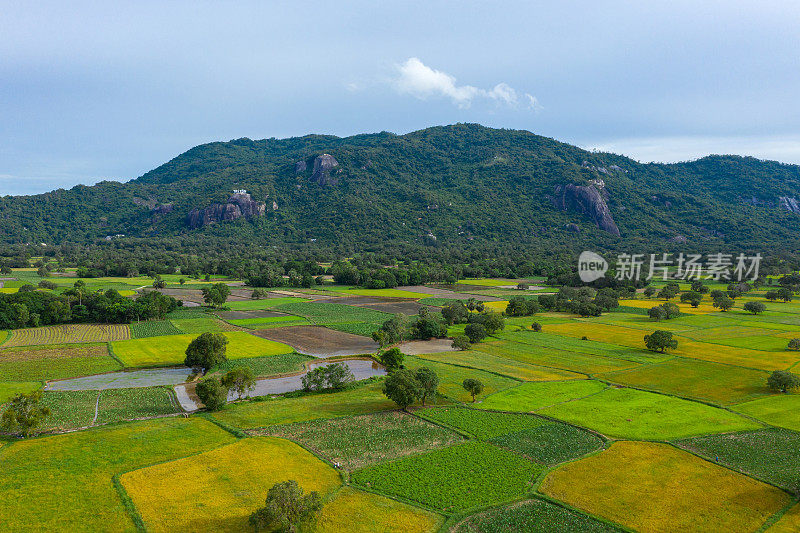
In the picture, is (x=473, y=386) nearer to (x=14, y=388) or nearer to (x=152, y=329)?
(x=14, y=388)

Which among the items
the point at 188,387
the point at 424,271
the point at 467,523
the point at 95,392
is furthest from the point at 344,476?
the point at 424,271

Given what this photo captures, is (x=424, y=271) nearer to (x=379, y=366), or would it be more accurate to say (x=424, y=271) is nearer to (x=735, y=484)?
(x=379, y=366)

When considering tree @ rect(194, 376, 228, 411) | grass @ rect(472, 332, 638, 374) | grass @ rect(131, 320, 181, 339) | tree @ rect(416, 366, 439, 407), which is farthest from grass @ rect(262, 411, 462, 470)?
grass @ rect(131, 320, 181, 339)

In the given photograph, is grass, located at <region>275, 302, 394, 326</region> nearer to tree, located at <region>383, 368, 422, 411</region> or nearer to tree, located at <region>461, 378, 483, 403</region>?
tree, located at <region>461, 378, 483, 403</region>

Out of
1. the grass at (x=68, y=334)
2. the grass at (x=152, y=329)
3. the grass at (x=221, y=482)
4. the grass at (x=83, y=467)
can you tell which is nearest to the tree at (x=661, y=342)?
the grass at (x=221, y=482)

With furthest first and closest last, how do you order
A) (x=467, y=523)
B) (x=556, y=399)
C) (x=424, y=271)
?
(x=424, y=271) < (x=556, y=399) < (x=467, y=523)

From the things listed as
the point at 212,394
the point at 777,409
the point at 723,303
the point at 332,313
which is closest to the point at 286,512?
the point at 212,394
